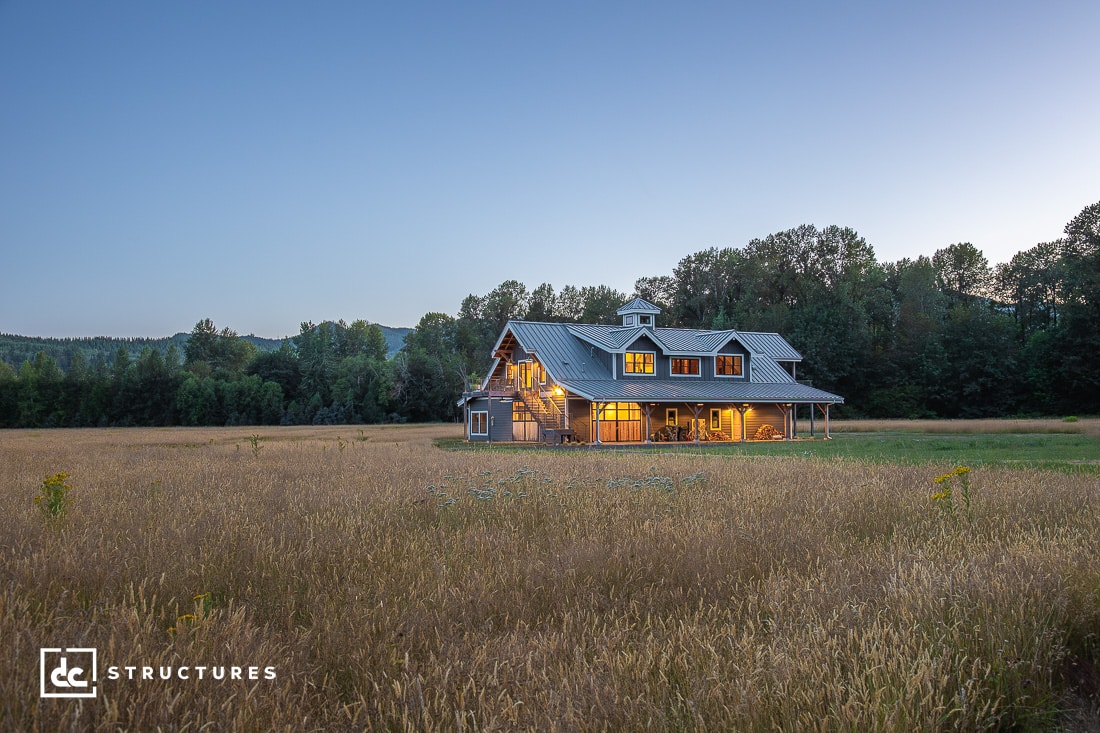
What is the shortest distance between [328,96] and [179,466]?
2765cm

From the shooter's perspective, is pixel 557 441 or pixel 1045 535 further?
pixel 557 441

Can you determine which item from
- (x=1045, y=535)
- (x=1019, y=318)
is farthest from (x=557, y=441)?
(x=1019, y=318)

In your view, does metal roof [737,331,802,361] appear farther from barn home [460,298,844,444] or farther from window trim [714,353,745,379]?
window trim [714,353,745,379]

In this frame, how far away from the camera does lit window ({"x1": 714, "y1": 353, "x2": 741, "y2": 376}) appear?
43.2 m

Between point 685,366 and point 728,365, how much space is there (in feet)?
10.3

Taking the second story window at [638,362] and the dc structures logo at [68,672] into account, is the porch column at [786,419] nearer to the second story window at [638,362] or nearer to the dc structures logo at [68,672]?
the second story window at [638,362]

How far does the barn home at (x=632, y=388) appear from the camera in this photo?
38281 mm

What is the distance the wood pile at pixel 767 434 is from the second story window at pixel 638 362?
23.7 ft

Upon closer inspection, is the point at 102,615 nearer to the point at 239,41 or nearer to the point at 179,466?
the point at 179,466

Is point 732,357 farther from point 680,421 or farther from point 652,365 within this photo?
point 680,421

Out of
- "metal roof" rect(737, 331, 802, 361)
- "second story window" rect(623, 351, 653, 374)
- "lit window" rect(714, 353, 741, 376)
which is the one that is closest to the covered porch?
"second story window" rect(623, 351, 653, 374)

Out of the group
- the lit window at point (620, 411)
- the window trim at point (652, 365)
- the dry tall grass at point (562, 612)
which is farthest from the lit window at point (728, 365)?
the dry tall grass at point (562, 612)

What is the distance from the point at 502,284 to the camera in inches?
3605

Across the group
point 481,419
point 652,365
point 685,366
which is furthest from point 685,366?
point 481,419
